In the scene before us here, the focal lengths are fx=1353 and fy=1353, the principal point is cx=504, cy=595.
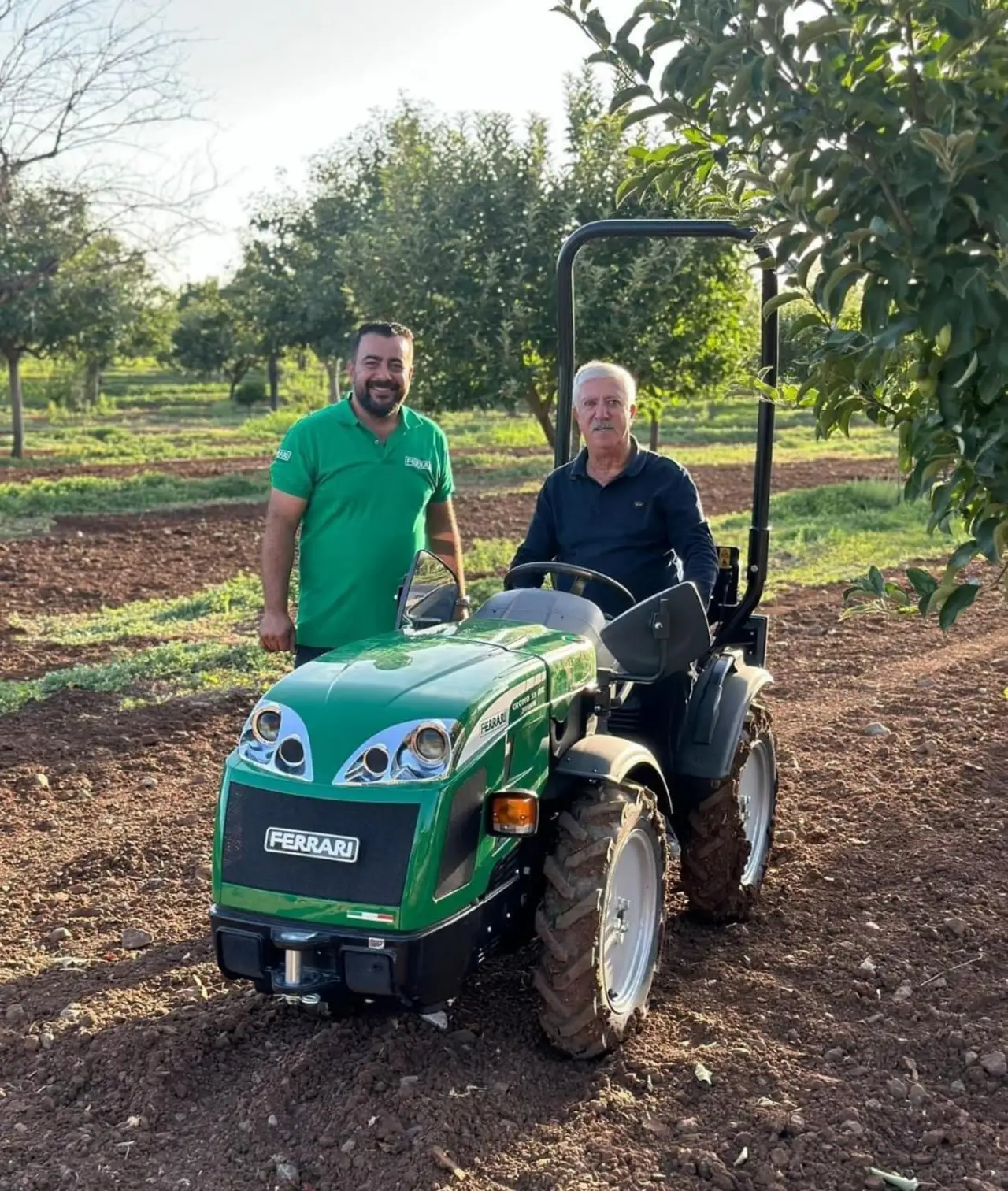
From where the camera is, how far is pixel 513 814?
3303 mm

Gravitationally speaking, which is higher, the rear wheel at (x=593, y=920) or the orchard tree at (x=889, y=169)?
the orchard tree at (x=889, y=169)

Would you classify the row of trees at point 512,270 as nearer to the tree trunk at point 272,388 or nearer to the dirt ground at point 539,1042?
the dirt ground at point 539,1042

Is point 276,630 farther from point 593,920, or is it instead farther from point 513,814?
point 593,920

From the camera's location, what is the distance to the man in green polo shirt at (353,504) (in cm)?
467

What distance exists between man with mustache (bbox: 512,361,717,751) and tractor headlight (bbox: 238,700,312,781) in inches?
49.9

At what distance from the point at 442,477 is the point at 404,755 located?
6.56ft

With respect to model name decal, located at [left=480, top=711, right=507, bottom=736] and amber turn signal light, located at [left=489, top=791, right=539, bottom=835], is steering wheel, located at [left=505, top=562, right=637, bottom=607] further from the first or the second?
amber turn signal light, located at [left=489, top=791, right=539, bottom=835]

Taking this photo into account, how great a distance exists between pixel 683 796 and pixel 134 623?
22.0 feet

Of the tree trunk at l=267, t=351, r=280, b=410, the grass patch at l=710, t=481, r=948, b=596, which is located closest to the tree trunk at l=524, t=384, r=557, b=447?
the grass patch at l=710, t=481, r=948, b=596

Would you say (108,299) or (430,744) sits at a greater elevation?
(108,299)

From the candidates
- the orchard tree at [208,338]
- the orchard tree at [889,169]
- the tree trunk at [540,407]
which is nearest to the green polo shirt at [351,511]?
the orchard tree at [889,169]

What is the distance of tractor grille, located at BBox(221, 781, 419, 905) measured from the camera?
10.3 feet

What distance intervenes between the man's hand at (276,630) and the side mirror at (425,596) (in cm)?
66

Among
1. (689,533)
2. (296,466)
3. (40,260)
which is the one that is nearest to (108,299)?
(40,260)
